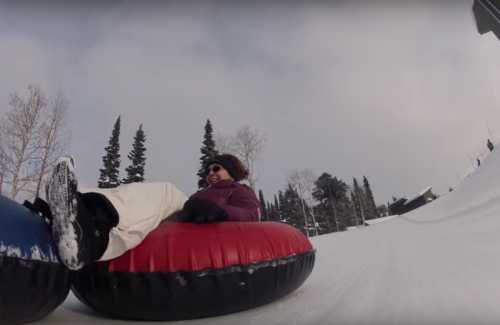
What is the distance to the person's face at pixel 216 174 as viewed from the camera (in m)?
2.22

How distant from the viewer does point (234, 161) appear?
7.63ft

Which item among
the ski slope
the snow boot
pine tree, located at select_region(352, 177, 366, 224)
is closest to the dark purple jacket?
the ski slope

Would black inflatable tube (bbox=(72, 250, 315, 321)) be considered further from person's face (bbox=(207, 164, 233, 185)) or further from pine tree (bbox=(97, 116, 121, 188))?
pine tree (bbox=(97, 116, 121, 188))

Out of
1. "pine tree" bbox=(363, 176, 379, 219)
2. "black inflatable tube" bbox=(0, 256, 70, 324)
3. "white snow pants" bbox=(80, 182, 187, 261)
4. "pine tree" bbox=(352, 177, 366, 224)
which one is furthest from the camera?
"pine tree" bbox=(363, 176, 379, 219)

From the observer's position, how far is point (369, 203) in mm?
46188

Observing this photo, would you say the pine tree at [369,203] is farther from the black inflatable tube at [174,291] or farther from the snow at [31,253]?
the snow at [31,253]

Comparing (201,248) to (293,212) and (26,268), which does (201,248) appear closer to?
(26,268)

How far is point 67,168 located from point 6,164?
1015 cm

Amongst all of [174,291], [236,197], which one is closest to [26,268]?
[174,291]

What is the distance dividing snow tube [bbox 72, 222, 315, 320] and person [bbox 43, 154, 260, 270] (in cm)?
8

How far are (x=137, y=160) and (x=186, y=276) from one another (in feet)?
67.8

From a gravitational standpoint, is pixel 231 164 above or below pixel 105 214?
above

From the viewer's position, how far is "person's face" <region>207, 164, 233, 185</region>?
222cm

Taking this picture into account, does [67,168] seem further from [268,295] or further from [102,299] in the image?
[268,295]
